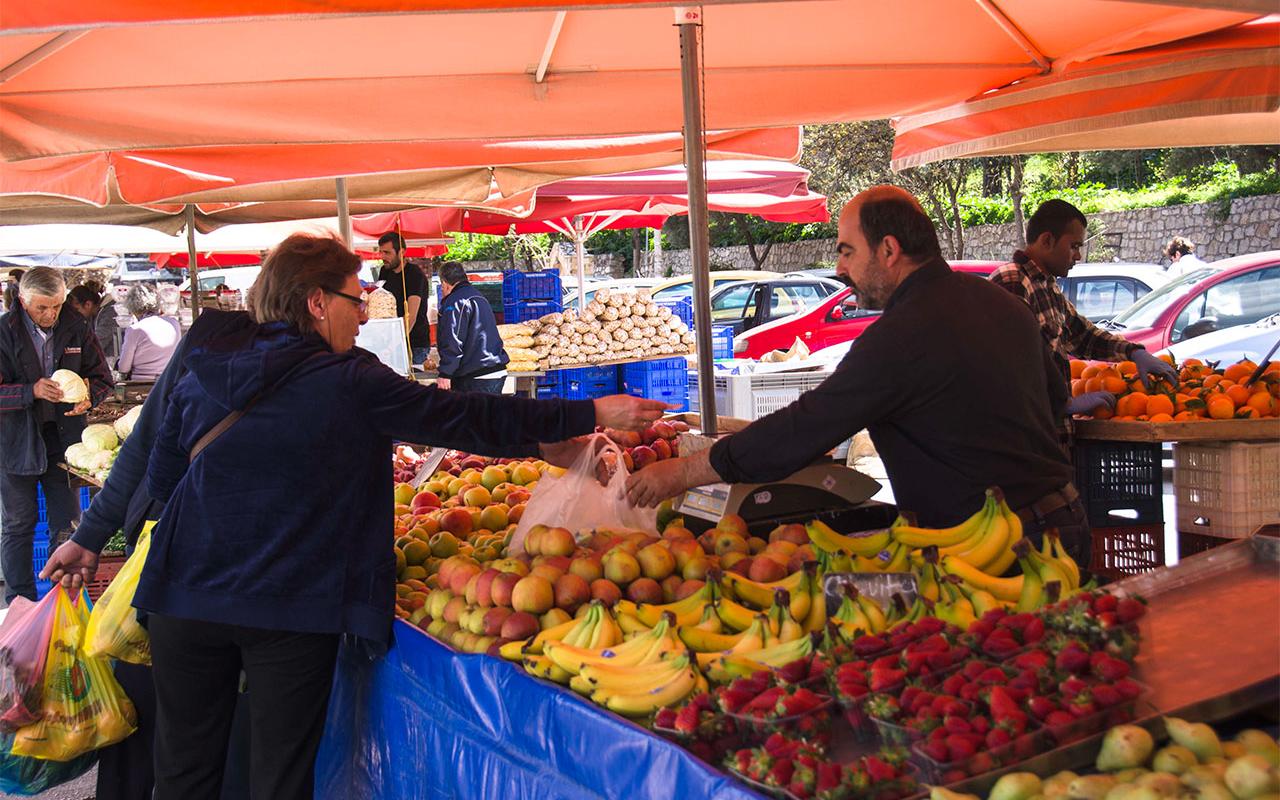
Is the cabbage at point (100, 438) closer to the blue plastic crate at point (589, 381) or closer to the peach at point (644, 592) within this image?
the blue plastic crate at point (589, 381)

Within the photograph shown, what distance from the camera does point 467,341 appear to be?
9.79 m

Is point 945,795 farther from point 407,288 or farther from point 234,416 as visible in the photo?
point 407,288

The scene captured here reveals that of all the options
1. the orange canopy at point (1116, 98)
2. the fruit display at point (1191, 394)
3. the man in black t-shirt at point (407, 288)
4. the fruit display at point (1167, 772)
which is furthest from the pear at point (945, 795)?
the man in black t-shirt at point (407, 288)

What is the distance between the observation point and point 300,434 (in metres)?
2.91

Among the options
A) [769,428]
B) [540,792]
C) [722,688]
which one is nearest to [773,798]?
[722,688]

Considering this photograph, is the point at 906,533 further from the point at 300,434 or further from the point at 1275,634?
the point at 300,434

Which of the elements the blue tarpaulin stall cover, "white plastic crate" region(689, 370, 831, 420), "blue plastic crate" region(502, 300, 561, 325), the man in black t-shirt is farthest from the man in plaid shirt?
"blue plastic crate" region(502, 300, 561, 325)

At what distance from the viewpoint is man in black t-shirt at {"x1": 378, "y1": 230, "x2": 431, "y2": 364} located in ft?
33.1

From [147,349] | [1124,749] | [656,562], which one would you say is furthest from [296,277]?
[147,349]

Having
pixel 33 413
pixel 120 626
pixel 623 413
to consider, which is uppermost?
pixel 623 413

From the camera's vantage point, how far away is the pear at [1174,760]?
1668mm

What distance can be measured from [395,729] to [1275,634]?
2224 millimetres

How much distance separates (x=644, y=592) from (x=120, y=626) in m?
1.88

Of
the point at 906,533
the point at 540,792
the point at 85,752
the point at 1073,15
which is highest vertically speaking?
the point at 1073,15
